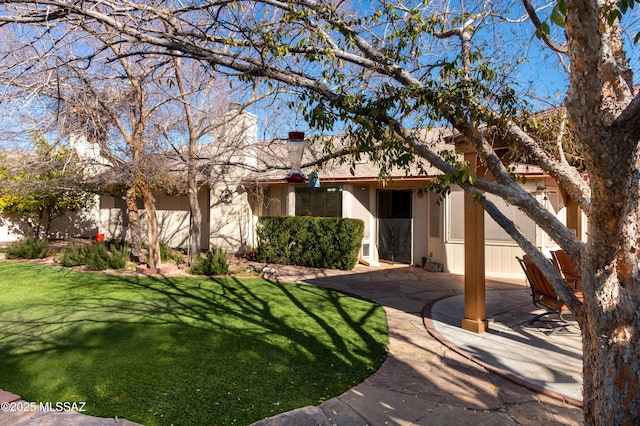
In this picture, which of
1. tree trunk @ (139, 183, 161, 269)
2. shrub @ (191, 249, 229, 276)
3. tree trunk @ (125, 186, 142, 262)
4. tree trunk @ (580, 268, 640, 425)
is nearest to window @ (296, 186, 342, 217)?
shrub @ (191, 249, 229, 276)

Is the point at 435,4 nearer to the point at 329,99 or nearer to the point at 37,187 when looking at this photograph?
the point at 329,99

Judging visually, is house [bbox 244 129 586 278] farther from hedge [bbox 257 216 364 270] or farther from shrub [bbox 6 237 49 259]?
shrub [bbox 6 237 49 259]

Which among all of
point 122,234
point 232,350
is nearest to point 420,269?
point 232,350

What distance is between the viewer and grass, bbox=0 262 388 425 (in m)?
3.86

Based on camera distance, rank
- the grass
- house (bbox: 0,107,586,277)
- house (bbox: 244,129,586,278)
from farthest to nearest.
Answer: house (bbox: 244,129,586,278)
house (bbox: 0,107,586,277)
the grass

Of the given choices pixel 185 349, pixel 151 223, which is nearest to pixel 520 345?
pixel 185 349

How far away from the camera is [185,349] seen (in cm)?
524

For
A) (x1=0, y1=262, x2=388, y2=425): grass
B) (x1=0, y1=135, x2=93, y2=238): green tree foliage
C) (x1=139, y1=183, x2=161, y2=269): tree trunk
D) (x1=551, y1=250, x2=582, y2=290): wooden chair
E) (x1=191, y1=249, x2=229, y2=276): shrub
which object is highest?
(x1=0, y1=135, x2=93, y2=238): green tree foliage

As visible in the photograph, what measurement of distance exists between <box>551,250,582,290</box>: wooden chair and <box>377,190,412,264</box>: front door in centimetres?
552

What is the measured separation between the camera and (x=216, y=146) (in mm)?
12211

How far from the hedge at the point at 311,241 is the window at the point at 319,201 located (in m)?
0.81

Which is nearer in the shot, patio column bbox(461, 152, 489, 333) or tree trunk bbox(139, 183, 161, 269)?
patio column bbox(461, 152, 489, 333)

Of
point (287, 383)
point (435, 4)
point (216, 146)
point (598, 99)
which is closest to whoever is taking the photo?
point (598, 99)

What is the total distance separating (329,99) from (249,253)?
1150cm
